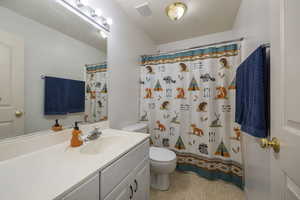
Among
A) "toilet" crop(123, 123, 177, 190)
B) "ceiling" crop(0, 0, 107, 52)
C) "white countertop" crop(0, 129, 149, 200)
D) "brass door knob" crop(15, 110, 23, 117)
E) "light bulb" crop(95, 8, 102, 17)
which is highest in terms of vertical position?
"light bulb" crop(95, 8, 102, 17)

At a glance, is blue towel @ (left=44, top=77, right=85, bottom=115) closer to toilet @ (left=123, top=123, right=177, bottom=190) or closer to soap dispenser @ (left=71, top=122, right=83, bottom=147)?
soap dispenser @ (left=71, top=122, right=83, bottom=147)

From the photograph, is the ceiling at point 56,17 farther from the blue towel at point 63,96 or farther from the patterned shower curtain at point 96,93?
the blue towel at point 63,96

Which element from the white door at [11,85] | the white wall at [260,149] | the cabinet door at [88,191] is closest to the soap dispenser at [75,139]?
the white door at [11,85]

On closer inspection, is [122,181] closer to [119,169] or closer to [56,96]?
[119,169]

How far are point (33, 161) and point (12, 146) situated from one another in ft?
0.62

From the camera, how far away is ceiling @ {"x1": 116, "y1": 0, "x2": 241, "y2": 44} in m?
1.48

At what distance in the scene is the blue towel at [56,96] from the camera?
0.87 meters

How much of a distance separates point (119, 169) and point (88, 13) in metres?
1.43

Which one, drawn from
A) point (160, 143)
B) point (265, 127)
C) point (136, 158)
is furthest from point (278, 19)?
point (160, 143)

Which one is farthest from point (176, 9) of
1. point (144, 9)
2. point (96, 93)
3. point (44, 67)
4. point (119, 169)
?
point (119, 169)

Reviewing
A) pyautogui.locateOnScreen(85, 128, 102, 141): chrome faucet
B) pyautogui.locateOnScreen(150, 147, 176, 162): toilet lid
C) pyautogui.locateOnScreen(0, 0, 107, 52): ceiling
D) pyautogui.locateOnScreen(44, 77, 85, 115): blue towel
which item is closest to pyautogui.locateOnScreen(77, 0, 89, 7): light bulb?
pyautogui.locateOnScreen(0, 0, 107, 52): ceiling

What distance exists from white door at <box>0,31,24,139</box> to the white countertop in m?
0.20

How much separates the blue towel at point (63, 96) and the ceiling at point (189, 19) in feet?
4.13

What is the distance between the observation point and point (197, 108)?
161 centimetres
